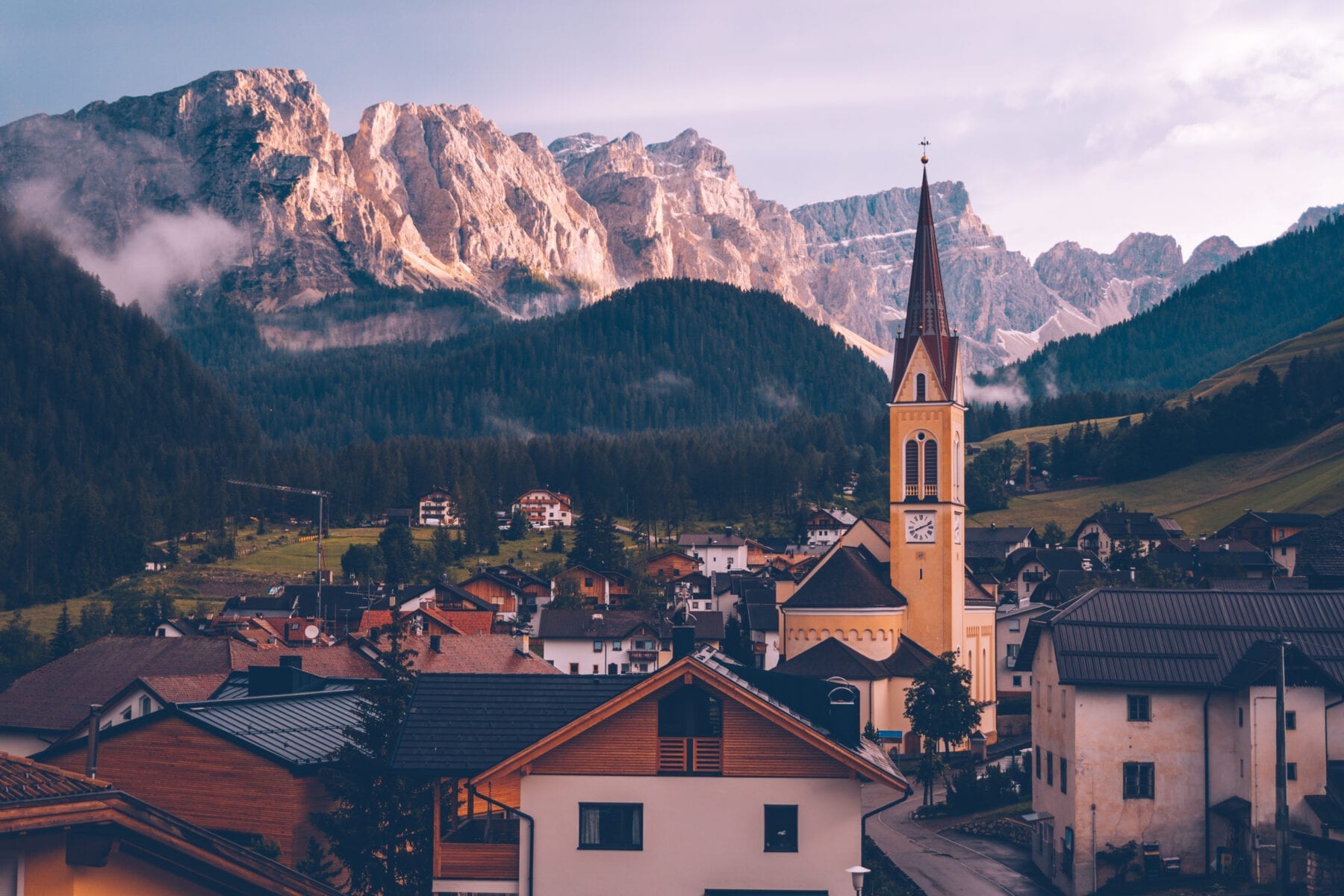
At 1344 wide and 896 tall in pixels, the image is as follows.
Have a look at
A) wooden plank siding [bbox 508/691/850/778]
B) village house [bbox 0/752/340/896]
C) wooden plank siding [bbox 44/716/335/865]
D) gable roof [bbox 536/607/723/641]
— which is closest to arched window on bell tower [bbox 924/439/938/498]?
gable roof [bbox 536/607/723/641]

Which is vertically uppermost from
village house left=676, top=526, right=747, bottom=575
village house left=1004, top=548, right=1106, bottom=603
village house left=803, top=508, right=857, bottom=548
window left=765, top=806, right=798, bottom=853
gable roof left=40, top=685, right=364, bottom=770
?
village house left=803, top=508, right=857, bottom=548

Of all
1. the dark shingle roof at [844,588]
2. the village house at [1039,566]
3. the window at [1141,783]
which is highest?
the village house at [1039,566]

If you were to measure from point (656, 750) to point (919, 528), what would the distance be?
61453 millimetres

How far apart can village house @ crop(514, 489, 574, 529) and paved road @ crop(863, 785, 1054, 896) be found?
14047 cm

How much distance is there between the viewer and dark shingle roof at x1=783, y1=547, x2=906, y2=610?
82.8m

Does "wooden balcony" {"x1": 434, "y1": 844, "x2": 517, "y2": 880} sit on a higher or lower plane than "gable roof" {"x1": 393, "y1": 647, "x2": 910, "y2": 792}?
lower

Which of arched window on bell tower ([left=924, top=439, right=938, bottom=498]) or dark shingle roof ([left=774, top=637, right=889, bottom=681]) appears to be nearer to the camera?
dark shingle roof ([left=774, top=637, right=889, bottom=681])

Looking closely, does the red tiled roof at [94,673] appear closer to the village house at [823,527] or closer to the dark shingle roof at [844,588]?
the dark shingle roof at [844,588]

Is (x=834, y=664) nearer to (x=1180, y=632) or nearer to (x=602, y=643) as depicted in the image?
(x=602, y=643)

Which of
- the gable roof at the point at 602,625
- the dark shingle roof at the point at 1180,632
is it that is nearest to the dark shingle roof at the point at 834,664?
the gable roof at the point at 602,625

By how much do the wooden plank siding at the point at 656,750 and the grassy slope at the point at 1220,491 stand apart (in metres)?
130

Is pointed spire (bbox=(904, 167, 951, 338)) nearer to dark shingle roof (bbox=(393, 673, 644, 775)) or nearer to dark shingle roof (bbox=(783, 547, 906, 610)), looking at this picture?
dark shingle roof (bbox=(783, 547, 906, 610))

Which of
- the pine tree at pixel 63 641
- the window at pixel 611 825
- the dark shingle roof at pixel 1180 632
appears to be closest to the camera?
the window at pixel 611 825

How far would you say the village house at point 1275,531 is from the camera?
124688mm
